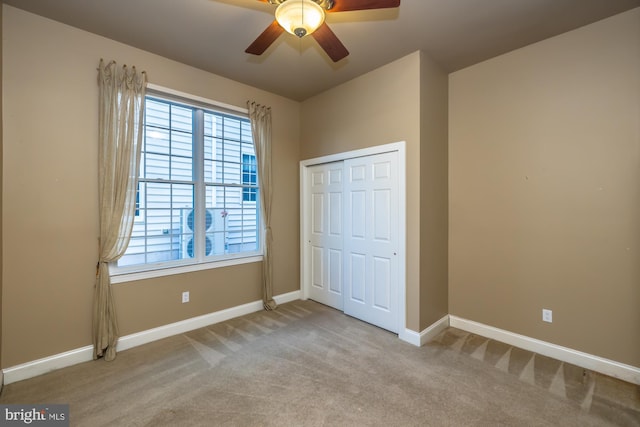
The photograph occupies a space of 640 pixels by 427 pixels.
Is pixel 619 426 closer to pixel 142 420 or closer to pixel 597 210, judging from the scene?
pixel 597 210

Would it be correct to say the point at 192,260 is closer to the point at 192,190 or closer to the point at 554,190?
the point at 192,190

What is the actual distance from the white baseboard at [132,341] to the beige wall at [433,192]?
6.81 ft

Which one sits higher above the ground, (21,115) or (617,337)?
(21,115)

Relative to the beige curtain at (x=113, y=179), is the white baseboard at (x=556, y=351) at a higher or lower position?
lower

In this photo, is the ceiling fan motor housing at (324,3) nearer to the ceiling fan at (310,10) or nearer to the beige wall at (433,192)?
the ceiling fan at (310,10)

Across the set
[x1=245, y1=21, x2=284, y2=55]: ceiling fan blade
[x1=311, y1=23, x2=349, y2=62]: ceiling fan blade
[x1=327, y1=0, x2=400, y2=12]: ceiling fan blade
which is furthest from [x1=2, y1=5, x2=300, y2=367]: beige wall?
[x1=327, y1=0, x2=400, y2=12]: ceiling fan blade

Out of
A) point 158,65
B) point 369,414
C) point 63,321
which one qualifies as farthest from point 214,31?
point 369,414

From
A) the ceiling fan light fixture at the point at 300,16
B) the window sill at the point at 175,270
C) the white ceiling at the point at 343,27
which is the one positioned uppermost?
the white ceiling at the point at 343,27

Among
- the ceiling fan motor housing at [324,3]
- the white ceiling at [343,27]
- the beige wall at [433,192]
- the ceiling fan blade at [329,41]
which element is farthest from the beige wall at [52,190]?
the beige wall at [433,192]

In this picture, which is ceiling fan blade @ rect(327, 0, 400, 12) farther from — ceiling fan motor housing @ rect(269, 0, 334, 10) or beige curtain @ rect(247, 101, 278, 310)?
beige curtain @ rect(247, 101, 278, 310)

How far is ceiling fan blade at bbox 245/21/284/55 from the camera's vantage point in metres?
1.92

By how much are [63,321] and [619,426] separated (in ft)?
14.3

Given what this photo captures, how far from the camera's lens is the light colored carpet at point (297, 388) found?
1.89 m

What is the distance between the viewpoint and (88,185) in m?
2.61
